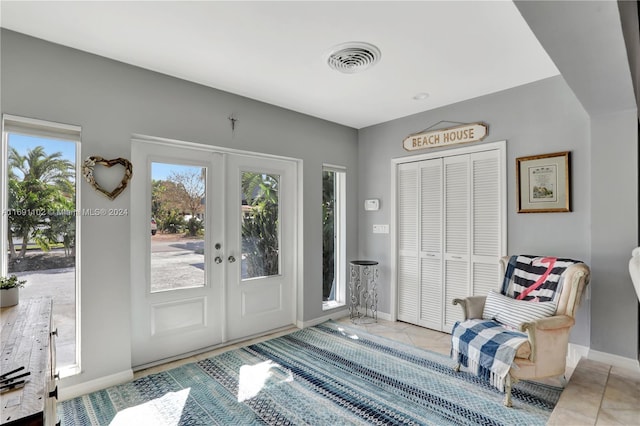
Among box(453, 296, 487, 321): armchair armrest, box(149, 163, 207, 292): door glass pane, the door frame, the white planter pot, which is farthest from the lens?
the door frame

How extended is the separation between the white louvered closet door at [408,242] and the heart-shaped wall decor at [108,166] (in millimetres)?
2947

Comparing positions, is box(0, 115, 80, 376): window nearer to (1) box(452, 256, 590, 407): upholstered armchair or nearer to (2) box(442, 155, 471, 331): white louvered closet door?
(1) box(452, 256, 590, 407): upholstered armchair

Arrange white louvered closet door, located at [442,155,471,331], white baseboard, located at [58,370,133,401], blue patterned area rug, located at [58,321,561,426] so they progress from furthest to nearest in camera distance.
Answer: white louvered closet door, located at [442,155,471,331], white baseboard, located at [58,370,133,401], blue patterned area rug, located at [58,321,561,426]

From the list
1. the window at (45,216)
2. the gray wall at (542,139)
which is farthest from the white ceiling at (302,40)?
the window at (45,216)

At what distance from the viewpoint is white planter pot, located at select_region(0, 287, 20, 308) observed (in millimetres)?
1868

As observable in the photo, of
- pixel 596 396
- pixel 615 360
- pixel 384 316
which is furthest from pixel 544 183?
pixel 384 316

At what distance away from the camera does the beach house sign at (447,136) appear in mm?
3457

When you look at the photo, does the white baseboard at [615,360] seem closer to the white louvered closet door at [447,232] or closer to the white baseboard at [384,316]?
the white louvered closet door at [447,232]

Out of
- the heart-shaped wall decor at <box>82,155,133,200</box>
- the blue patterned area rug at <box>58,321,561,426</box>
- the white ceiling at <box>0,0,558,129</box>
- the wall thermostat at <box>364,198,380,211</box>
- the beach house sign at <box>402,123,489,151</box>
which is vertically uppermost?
the white ceiling at <box>0,0,558,129</box>

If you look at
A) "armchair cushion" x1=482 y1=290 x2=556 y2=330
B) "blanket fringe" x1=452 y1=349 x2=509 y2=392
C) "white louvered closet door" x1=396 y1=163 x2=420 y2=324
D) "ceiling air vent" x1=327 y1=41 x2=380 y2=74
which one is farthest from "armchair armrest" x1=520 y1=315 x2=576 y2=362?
"ceiling air vent" x1=327 y1=41 x2=380 y2=74

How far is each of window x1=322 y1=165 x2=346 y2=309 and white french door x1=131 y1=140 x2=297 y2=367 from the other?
1.81 ft

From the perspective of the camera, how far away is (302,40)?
7.64 ft

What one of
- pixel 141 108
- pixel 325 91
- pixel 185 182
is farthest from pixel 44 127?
pixel 325 91

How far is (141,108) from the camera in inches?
110
